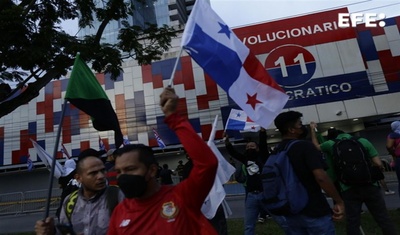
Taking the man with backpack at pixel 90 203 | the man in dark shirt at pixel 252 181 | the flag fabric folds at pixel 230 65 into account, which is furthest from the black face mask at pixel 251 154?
the man with backpack at pixel 90 203

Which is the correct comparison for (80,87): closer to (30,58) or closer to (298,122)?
(298,122)

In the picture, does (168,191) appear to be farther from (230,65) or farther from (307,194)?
(230,65)

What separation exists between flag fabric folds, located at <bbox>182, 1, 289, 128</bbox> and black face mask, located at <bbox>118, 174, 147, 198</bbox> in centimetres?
143

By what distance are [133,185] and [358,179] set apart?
10.1 ft

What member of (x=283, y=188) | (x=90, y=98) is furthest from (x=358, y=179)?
(x=90, y=98)

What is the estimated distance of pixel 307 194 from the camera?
272cm

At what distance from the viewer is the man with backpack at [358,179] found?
3.78 m

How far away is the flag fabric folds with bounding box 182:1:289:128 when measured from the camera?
294 centimetres

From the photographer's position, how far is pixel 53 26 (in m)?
6.27

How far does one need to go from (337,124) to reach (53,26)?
16789mm

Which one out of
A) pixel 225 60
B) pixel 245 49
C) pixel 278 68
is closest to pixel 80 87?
pixel 225 60

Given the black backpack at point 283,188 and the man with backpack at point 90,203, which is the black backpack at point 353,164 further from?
the man with backpack at point 90,203

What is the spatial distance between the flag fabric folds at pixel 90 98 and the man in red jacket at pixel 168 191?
1.34 m

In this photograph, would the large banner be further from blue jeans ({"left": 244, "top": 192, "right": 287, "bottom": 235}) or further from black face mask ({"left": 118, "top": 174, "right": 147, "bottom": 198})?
black face mask ({"left": 118, "top": 174, "right": 147, "bottom": 198})
